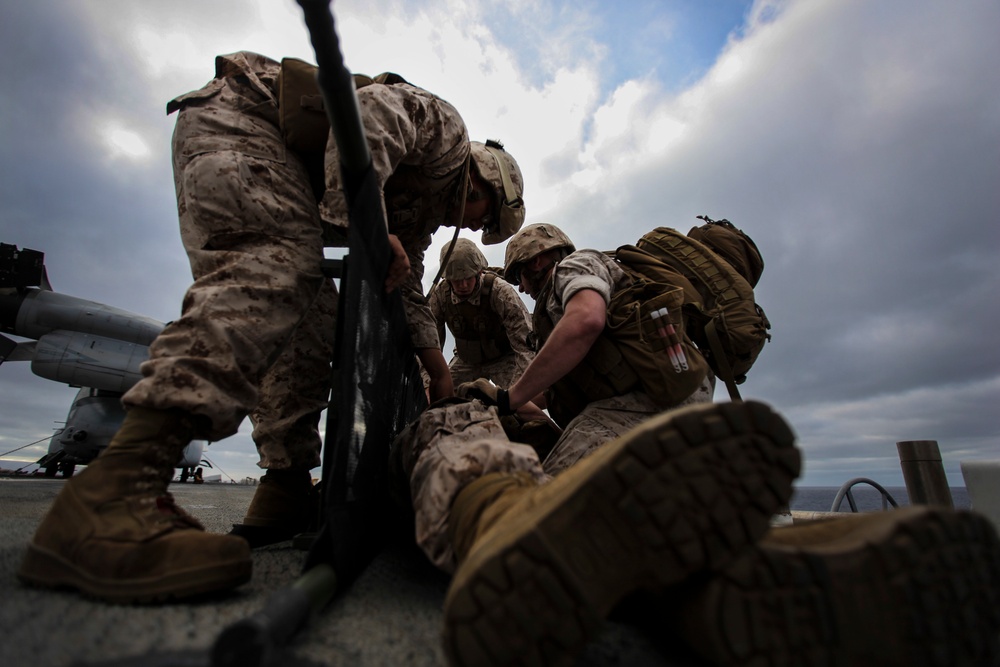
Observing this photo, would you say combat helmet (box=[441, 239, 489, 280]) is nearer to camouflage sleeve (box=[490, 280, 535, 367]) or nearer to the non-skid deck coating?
camouflage sleeve (box=[490, 280, 535, 367])

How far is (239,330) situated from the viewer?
1.22 m

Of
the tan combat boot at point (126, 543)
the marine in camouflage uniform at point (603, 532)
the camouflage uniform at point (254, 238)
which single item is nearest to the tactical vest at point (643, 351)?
the camouflage uniform at point (254, 238)

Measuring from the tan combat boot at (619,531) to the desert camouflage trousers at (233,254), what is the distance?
32.2 inches

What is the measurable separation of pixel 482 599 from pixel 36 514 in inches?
114

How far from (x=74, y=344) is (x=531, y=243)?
38.9 ft

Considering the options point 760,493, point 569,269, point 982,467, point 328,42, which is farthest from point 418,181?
point 982,467

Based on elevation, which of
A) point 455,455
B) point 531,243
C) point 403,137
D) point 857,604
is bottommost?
point 857,604

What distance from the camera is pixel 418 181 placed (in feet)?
6.78

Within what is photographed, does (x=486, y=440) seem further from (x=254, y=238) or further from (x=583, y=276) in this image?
(x=583, y=276)

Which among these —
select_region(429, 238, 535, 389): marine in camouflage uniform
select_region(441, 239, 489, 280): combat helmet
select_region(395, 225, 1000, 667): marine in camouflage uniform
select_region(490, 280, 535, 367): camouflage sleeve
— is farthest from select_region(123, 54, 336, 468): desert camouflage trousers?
select_region(490, 280, 535, 367): camouflage sleeve

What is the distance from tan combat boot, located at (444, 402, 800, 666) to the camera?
593 mm

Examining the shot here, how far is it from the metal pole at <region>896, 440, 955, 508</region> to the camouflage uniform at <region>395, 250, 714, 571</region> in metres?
1.89

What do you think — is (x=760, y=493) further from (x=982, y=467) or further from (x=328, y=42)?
(x=982, y=467)

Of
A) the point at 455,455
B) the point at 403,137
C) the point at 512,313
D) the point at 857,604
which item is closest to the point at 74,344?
the point at 512,313
